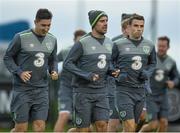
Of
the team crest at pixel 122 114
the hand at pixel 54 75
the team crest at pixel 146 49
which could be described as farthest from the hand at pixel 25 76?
the team crest at pixel 146 49

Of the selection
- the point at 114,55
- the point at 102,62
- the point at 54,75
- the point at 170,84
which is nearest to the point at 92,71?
the point at 102,62

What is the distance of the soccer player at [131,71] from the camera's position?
18375mm

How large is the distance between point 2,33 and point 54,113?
482 cm

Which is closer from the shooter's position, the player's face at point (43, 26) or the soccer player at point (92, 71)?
the player's face at point (43, 26)

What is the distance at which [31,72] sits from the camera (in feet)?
57.3

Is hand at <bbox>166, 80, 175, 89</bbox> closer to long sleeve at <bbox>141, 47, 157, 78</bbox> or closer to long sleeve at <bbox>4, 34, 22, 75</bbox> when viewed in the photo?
long sleeve at <bbox>141, 47, 157, 78</bbox>

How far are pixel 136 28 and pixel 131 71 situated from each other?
0.76 meters

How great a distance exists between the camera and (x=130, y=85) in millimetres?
18484

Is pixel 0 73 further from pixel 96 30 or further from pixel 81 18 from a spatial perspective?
pixel 96 30

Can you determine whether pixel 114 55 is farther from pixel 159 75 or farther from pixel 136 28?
pixel 159 75

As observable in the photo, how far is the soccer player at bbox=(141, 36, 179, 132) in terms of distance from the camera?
22.4 meters

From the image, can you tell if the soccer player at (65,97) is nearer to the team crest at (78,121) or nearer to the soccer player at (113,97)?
the soccer player at (113,97)

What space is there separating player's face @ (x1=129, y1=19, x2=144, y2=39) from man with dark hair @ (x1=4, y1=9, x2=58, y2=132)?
160 centimetres

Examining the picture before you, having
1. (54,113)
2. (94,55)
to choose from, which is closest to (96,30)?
(94,55)
